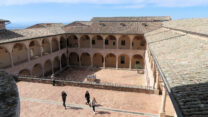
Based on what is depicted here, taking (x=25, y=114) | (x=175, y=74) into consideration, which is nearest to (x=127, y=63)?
(x=25, y=114)

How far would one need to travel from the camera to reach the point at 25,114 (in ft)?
32.5

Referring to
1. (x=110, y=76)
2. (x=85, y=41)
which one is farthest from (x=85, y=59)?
(x=110, y=76)

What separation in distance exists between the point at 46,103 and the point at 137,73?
18.6 meters

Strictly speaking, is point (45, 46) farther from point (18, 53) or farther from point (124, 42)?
point (124, 42)

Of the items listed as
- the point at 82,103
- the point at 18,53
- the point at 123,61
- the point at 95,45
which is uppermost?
the point at 95,45

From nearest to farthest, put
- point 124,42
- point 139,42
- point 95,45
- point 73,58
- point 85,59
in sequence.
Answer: point 139,42 → point 124,42 → point 95,45 → point 85,59 → point 73,58

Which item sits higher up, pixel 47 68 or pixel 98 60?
pixel 98 60

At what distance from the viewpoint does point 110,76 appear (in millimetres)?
25547

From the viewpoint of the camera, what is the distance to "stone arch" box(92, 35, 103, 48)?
1194 inches

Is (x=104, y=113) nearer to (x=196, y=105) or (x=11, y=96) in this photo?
(x=196, y=105)

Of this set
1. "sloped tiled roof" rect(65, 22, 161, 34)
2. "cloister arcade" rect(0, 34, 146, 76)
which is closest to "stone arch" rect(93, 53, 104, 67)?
"cloister arcade" rect(0, 34, 146, 76)

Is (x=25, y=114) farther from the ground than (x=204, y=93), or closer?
closer

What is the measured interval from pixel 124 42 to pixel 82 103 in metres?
20.1

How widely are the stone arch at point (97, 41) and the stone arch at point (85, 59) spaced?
2.78 m
